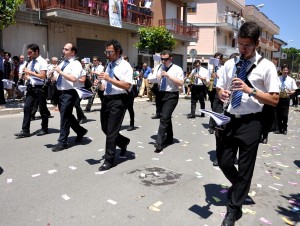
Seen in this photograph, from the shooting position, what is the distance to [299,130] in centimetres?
1055

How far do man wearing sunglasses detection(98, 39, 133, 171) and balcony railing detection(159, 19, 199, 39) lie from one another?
21.8 m

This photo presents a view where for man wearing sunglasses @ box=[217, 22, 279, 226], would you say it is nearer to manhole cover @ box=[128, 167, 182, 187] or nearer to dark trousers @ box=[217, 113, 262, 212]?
dark trousers @ box=[217, 113, 262, 212]

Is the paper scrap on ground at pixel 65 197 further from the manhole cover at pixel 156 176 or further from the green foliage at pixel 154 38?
the green foliage at pixel 154 38

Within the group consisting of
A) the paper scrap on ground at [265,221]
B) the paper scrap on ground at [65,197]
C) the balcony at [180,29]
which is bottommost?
the paper scrap on ground at [265,221]

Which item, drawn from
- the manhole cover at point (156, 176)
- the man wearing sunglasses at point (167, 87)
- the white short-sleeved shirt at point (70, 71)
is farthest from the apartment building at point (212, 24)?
the manhole cover at point (156, 176)

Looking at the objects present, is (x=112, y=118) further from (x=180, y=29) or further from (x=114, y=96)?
(x=180, y=29)

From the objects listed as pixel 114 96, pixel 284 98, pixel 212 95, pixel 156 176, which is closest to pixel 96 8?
pixel 212 95

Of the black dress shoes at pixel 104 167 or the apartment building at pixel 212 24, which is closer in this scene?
the black dress shoes at pixel 104 167

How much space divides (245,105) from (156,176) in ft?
6.69

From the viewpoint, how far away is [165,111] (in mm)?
6676

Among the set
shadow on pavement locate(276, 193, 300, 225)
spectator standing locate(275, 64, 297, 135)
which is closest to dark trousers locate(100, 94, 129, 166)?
shadow on pavement locate(276, 193, 300, 225)

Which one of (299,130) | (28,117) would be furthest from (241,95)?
(299,130)

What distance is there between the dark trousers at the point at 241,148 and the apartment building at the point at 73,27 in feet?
47.4

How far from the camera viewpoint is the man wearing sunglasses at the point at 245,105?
11.2 feet
